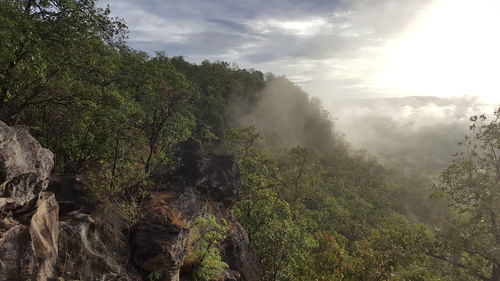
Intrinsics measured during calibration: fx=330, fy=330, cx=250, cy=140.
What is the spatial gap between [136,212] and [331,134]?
120734 millimetres

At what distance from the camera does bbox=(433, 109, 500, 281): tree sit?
18.2m

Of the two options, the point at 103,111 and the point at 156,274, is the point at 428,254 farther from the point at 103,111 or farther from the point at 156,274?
the point at 103,111

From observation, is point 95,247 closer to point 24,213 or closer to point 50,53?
point 24,213

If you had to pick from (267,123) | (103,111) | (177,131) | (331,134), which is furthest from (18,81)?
(331,134)

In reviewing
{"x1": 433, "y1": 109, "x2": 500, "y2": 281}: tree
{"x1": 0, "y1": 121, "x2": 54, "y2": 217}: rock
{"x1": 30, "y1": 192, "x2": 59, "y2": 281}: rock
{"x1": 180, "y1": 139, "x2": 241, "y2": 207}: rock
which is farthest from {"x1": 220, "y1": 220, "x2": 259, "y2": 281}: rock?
{"x1": 433, "y1": 109, "x2": 500, "y2": 281}: tree

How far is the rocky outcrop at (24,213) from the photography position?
24.5 feet

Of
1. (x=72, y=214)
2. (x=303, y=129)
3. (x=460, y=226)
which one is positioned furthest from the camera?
(x=303, y=129)

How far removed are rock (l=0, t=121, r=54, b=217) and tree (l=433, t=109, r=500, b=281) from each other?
20382 millimetres

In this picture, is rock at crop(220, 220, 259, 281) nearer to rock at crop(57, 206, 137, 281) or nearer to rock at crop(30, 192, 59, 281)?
rock at crop(57, 206, 137, 281)

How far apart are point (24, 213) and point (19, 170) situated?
1104 millimetres

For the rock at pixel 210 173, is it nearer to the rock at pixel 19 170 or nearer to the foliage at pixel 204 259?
the foliage at pixel 204 259

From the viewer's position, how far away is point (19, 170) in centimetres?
838

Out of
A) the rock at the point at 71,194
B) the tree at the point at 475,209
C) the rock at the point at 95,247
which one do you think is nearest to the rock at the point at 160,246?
the rock at the point at 95,247

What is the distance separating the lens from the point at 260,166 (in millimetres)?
28891
